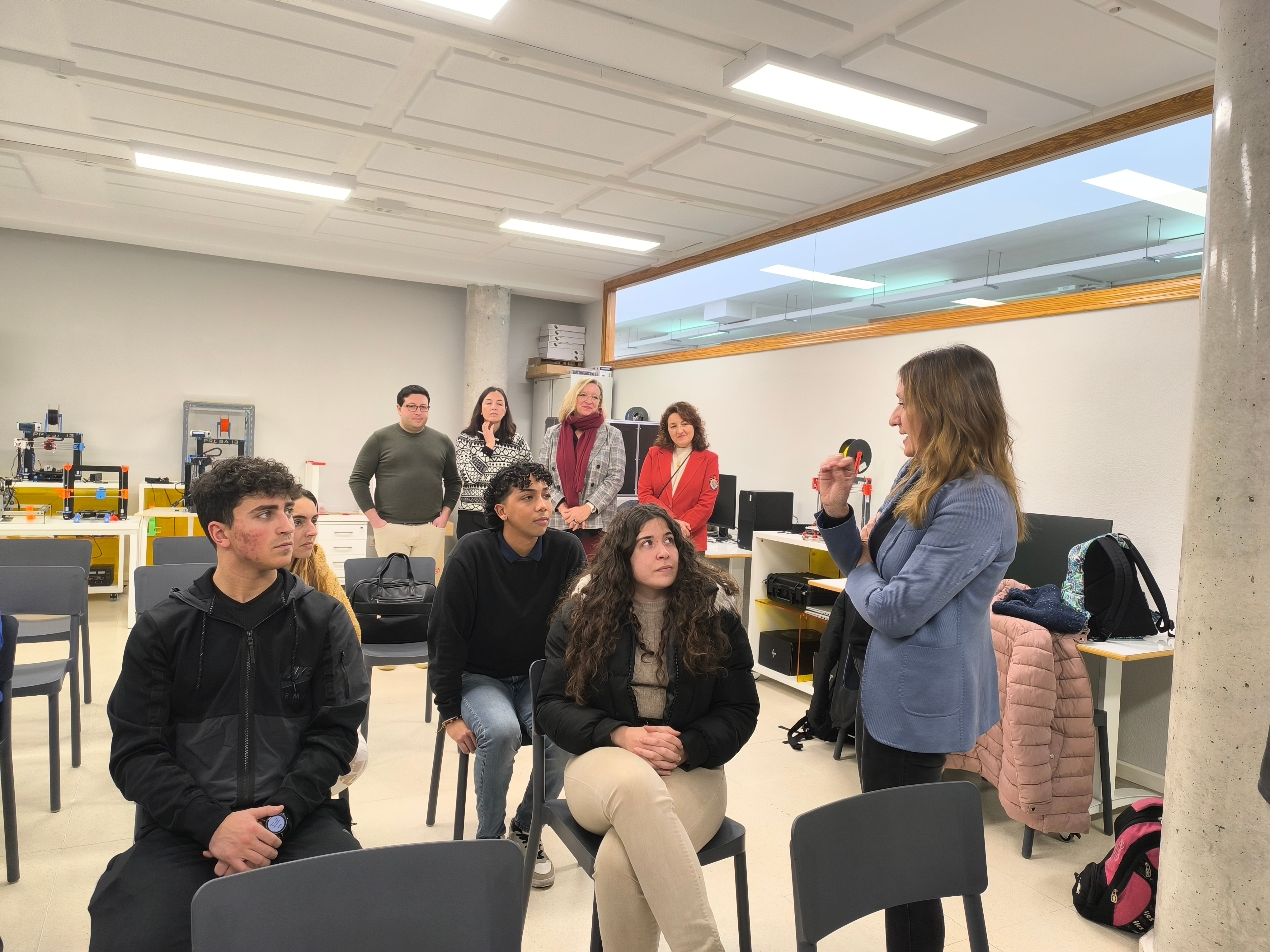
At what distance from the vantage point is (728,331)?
6492 mm

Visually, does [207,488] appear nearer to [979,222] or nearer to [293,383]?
[979,222]

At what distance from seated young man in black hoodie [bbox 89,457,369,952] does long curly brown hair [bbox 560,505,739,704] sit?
19.9 inches

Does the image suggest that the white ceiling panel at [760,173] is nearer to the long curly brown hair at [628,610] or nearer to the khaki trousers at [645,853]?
the long curly brown hair at [628,610]

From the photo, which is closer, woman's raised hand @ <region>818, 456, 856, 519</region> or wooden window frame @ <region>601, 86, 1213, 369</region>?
woman's raised hand @ <region>818, 456, 856, 519</region>

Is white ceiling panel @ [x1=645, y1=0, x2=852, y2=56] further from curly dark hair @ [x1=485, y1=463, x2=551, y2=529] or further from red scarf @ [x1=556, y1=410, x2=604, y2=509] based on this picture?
red scarf @ [x1=556, y1=410, x2=604, y2=509]

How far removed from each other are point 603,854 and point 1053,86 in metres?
3.55

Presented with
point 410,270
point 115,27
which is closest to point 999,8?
point 115,27

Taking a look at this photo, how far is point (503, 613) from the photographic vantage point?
263cm

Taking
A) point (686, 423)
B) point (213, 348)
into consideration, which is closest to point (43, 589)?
point (686, 423)

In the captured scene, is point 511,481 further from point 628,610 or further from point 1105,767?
point 1105,767

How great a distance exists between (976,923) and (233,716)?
143 cm

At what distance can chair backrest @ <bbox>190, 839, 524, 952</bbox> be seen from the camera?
1044 millimetres

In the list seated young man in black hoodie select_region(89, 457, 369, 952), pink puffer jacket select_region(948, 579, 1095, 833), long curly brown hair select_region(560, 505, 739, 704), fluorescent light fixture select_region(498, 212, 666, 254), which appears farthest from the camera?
fluorescent light fixture select_region(498, 212, 666, 254)

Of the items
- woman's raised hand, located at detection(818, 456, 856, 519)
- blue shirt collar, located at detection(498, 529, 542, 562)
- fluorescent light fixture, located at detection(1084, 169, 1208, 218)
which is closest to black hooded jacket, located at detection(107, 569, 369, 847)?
blue shirt collar, located at detection(498, 529, 542, 562)
